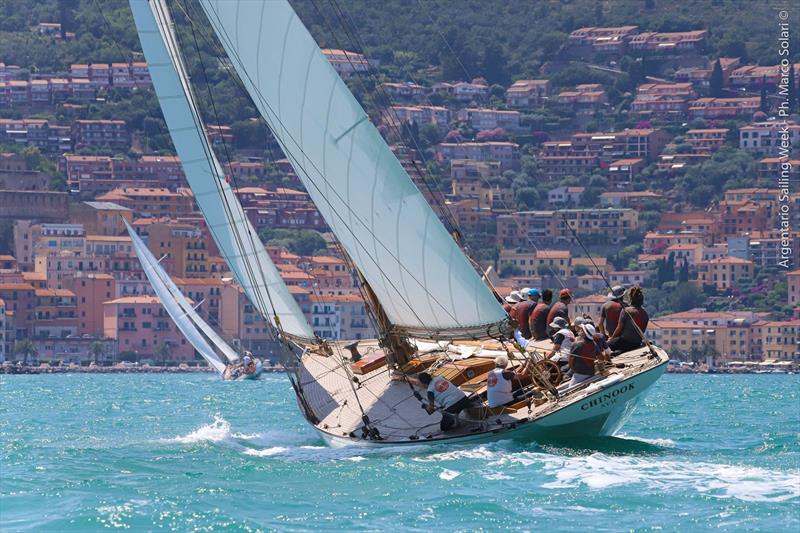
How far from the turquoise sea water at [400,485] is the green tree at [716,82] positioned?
5567 inches

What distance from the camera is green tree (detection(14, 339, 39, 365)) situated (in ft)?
343

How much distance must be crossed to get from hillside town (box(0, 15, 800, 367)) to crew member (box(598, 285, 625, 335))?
219ft

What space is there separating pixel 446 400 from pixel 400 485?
216cm

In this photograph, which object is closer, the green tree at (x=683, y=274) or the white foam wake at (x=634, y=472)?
the white foam wake at (x=634, y=472)

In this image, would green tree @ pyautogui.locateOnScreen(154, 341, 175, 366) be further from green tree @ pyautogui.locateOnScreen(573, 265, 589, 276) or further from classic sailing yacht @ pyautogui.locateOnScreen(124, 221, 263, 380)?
classic sailing yacht @ pyautogui.locateOnScreen(124, 221, 263, 380)

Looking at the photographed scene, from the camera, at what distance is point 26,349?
10419 centimetres

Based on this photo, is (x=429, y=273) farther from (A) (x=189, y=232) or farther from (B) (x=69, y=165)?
(B) (x=69, y=165)

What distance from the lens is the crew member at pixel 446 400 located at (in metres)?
18.1

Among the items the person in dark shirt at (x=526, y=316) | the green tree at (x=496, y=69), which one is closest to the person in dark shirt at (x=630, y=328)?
the person in dark shirt at (x=526, y=316)

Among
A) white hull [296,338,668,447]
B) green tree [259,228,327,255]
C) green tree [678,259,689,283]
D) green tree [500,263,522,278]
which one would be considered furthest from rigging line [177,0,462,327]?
green tree [259,228,327,255]

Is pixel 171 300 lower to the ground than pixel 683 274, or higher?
higher

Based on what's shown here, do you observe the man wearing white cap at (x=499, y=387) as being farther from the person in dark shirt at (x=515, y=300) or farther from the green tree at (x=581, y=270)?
the green tree at (x=581, y=270)

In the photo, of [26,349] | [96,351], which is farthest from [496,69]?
[96,351]

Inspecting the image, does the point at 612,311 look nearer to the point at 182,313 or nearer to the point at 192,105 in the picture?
the point at 192,105
